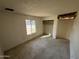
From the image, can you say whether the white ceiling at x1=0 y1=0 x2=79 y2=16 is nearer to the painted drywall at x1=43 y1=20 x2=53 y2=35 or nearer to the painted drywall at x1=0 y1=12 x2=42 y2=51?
the painted drywall at x1=0 y1=12 x2=42 y2=51

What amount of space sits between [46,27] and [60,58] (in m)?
6.00

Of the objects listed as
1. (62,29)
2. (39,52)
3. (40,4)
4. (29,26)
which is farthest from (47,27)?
(40,4)

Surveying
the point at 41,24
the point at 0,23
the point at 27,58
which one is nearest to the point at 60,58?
the point at 27,58

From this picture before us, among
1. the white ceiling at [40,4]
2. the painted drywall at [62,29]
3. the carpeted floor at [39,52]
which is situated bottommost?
the carpeted floor at [39,52]

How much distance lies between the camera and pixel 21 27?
5684 mm

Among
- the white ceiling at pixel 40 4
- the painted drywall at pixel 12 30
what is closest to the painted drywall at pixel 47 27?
the painted drywall at pixel 12 30

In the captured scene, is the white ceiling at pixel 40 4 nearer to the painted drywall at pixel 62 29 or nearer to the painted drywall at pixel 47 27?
the painted drywall at pixel 62 29

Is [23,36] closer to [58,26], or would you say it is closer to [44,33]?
[58,26]

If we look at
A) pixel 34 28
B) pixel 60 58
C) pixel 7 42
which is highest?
pixel 34 28

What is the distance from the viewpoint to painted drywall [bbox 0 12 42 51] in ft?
13.9

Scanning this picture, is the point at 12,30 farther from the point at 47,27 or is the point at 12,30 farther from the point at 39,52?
the point at 47,27

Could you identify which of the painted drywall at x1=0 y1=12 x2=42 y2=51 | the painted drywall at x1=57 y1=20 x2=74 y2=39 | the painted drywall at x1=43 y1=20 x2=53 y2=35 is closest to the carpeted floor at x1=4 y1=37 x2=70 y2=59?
the painted drywall at x1=0 y1=12 x2=42 y2=51

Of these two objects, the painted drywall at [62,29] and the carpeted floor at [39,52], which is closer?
the carpeted floor at [39,52]

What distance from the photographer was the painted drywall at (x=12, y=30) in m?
4.25
